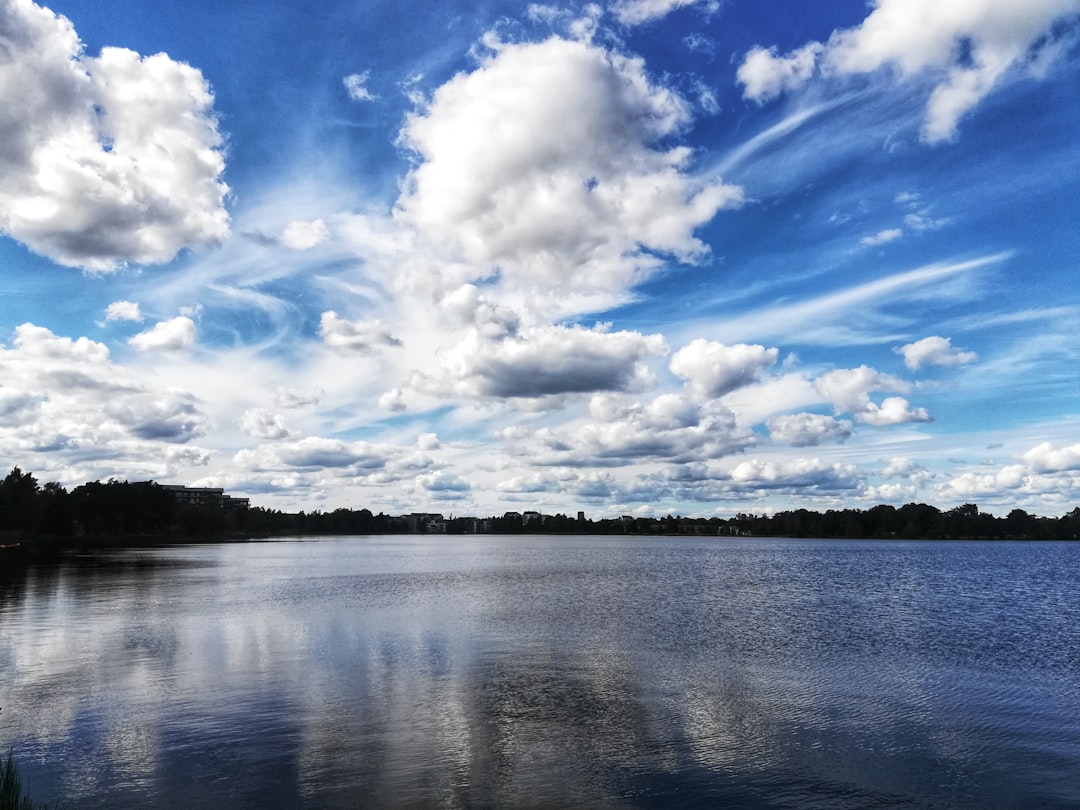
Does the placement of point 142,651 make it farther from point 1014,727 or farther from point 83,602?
point 1014,727

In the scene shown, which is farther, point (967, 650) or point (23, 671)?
point (967, 650)

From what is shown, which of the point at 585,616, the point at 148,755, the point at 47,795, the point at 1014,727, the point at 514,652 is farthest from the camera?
the point at 585,616

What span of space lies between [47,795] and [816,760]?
18933 mm

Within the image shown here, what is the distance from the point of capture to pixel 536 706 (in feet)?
85.0

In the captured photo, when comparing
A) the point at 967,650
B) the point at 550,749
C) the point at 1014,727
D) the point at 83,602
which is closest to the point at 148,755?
the point at 550,749

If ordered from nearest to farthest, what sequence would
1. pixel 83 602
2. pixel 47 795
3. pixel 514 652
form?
pixel 47 795 < pixel 514 652 < pixel 83 602

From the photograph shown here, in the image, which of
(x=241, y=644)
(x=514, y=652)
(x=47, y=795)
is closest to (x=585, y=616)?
(x=514, y=652)

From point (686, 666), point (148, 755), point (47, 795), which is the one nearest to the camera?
point (47, 795)

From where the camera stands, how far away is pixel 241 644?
126 feet

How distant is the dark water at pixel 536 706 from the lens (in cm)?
1831

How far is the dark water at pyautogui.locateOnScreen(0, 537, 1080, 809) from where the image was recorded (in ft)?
60.1

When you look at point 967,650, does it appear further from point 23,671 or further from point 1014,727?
point 23,671

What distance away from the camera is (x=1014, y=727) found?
24.4 m

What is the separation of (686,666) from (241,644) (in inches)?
866
